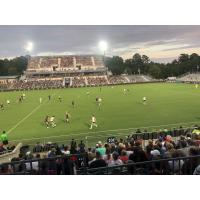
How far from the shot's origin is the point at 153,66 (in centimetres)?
11300

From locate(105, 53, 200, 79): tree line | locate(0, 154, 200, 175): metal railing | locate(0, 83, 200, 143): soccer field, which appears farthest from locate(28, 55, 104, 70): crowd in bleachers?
locate(0, 154, 200, 175): metal railing

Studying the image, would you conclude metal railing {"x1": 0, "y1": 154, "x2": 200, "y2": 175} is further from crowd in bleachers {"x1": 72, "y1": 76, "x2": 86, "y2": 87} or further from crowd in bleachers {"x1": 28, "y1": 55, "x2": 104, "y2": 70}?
crowd in bleachers {"x1": 28, "y1": 55, "x2": 104, "y2": 70}

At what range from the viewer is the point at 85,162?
8.20 meters

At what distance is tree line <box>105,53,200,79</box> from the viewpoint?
109m

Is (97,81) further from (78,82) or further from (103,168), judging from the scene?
(103,168)

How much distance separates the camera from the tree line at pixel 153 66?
4291 inches

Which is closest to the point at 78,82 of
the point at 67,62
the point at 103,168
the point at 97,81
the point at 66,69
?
the point at 97,81

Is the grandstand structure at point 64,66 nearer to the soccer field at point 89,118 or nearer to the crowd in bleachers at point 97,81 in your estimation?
the crowd in bleachers at point 97,81

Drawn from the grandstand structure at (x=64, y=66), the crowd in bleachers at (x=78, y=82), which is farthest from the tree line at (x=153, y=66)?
the crowd in bleachers at (x=78, y=82)
